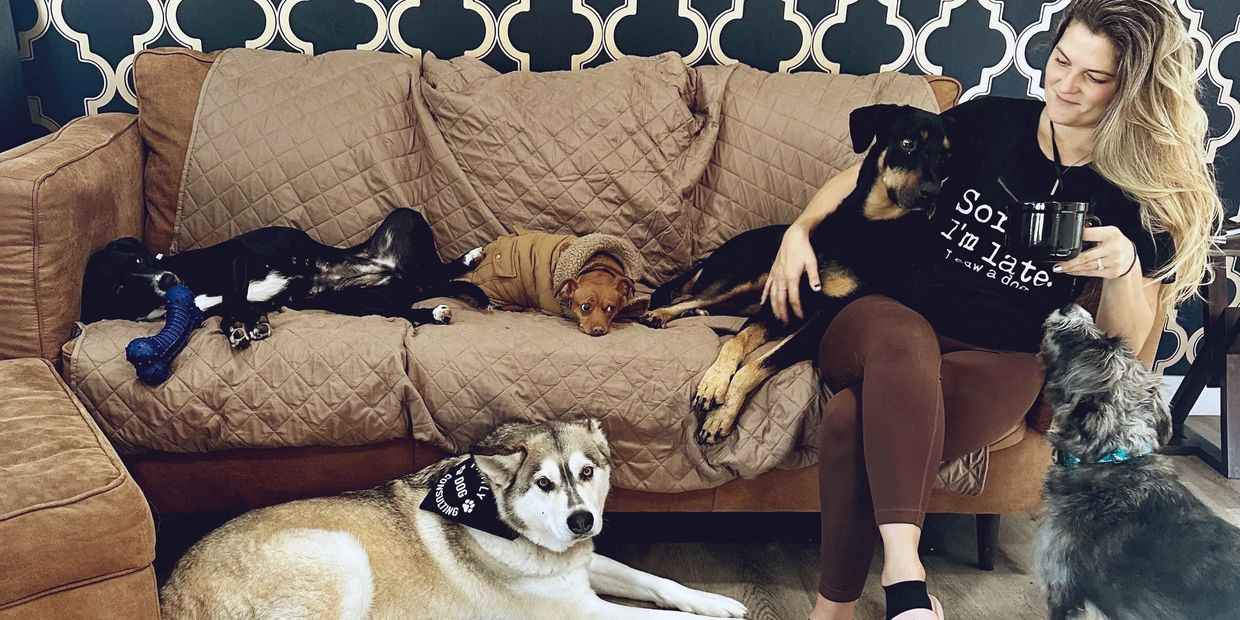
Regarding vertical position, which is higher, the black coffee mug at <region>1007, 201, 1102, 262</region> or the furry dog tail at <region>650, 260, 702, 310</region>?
the black coffee mug at <region>1007, 201, 1102, 262</region>

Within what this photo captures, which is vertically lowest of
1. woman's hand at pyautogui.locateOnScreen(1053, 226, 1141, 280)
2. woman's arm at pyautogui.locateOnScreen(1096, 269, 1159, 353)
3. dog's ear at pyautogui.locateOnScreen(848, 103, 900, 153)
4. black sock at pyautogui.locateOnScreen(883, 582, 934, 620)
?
black sock at pyautogui.locateOnScreen(883, 582, 934, 620)

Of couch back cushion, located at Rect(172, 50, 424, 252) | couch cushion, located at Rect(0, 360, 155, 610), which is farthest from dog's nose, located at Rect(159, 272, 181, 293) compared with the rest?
couch cushion, located at Rect(0, 360, 155, 610)

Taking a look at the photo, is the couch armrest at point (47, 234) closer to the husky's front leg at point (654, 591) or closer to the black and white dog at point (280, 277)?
the black and white dog at point (280, 277)

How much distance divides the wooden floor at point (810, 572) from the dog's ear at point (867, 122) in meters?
0.99

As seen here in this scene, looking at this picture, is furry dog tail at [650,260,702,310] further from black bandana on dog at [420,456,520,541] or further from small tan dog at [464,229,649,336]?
black bandana on dog at [420,456,520,541]

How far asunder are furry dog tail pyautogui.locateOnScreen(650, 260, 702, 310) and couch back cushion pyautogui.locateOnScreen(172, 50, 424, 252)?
73 cm

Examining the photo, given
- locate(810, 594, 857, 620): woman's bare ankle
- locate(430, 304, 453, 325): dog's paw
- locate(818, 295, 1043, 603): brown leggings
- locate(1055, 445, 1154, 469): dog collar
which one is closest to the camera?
locate(1055, 445, 1154, 469): dog collar

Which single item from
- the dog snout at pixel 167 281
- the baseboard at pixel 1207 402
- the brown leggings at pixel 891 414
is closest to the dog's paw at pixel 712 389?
the brown leggings at pixel 891 414

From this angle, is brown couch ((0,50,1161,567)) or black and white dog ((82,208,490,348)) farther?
black and white dog ((82,208,490,348))

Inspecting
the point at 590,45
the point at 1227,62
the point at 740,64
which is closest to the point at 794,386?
the point at 740,64

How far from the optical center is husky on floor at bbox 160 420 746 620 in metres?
1.67

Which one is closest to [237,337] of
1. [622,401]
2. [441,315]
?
[441,315]

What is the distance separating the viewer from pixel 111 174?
2.21 meters

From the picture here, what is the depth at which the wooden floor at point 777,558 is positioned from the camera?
206 cm
